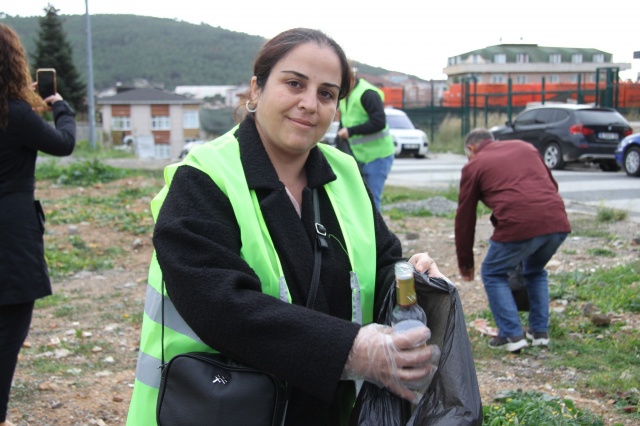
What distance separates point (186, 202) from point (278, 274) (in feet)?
0.97

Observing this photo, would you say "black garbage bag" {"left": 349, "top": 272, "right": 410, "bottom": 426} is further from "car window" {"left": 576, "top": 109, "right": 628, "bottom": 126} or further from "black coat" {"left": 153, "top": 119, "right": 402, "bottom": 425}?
"car window" {"left": 576, "top": 109, "right": 628, "bottom": 126}

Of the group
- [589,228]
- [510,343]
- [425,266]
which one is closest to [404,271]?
[425,266]

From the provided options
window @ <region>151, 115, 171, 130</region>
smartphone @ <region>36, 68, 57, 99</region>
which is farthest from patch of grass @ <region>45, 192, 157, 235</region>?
window @ <region>151, 115, 171, 130</region>

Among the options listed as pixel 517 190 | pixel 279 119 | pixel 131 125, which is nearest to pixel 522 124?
pixel 517 190

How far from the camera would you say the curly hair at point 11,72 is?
Answer: 3475 millimetres

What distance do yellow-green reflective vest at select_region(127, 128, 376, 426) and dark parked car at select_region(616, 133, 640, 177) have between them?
14.2 m

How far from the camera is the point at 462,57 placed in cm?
9194

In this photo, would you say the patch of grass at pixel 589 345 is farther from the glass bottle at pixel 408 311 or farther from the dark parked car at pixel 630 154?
the dark parked car at pixel 630 154

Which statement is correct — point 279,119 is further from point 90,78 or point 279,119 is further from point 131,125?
point 131,125

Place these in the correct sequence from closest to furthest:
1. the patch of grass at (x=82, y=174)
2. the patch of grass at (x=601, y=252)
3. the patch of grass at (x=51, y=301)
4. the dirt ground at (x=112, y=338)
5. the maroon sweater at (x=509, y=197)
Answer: the dirt ground at (x=112, y=338), the maroon sweater at (x=509, y=197), the patch of grass at (x=51, y=301), the patch of grass at (x=601, y=252), the patch of grass at (x=82, y=174)

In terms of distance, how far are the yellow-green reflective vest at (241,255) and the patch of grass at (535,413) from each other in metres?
1.40

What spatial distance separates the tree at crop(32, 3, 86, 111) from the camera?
2315 inches

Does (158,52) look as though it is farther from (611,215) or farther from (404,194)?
(611,215)

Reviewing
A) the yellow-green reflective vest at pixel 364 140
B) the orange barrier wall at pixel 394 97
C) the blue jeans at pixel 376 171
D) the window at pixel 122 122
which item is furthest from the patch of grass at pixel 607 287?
the window at pixel 122 122
